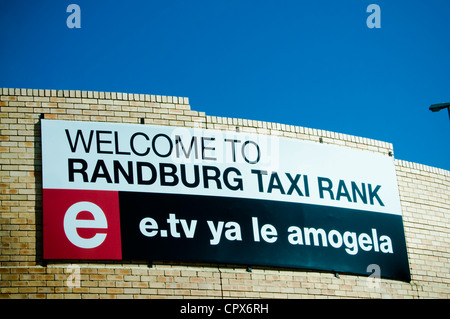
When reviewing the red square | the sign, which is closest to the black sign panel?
the sign

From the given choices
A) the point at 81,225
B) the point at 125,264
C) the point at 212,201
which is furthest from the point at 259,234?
the point at 81,225

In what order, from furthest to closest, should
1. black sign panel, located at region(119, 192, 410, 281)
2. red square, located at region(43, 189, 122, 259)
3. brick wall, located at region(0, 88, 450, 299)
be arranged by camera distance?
black sign panel, located at region(119, 192, 410, 281)
red square, located at region(43, 189, 122, 259)
brick wall, located at region(0, 88, 450, 299)

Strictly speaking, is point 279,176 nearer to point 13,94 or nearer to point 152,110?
point 152,110

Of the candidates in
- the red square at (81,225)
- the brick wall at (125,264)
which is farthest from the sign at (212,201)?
the brick wall at (125,264)

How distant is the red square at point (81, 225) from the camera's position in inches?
512

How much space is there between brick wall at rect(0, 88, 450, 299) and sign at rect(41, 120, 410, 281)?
8.4 inches

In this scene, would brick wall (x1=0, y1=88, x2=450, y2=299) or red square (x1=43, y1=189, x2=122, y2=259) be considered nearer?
brick wall (x1=0, y1=88, x2=450, y2=299)

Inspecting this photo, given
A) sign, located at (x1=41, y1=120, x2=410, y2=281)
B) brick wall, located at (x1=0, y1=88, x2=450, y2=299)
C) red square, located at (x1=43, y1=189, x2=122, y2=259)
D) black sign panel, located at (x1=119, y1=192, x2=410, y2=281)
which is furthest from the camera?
black sign panel, located at (x1=119, y1=192, x2=410, y2=281)

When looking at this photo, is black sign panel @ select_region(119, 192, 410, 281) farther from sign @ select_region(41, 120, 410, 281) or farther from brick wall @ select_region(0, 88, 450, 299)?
brick wall @ select_region(0, 88, 450, 299)

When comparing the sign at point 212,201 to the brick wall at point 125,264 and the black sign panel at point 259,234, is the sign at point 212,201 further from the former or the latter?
the brick wall at point 125,264

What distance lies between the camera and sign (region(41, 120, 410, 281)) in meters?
13.4

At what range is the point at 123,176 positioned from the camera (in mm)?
13758

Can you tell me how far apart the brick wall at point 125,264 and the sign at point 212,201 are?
21 centimetres

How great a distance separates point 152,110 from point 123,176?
1561 mm
